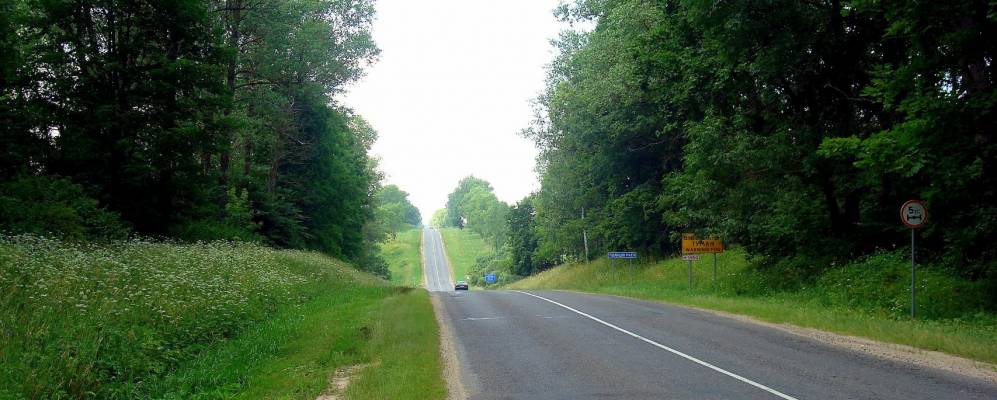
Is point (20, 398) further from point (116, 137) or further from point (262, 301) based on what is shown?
point (116, 137)

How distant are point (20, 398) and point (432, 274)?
110828 mm

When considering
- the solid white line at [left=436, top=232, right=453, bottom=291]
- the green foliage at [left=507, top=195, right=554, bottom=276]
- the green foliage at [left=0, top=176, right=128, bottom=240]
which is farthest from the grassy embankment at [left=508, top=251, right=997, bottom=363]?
the solid white line at [left=436, top=232, right=453, bottom=291]

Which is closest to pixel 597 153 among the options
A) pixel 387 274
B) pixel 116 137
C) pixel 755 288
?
pixel 755 288

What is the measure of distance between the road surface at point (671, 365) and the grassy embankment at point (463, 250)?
332 feet

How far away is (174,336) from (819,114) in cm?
2050

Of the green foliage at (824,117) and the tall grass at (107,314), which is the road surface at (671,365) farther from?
the green foliage at (824,117)

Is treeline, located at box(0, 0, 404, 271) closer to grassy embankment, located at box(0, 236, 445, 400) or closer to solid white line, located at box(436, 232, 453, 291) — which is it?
grassy embankment, located at box(0, 236, 445, 400)

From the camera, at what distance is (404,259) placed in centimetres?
13462

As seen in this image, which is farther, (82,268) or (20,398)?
(82,268)

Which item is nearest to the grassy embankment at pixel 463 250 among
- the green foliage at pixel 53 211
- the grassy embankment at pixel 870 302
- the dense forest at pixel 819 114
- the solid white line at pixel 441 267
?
the solid white line at pixel 441 267

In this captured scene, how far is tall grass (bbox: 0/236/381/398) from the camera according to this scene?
8695mm

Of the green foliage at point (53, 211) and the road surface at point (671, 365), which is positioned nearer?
the road surface at point (671, 365)

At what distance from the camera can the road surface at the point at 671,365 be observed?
29.4 ft

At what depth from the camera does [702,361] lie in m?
11.3
